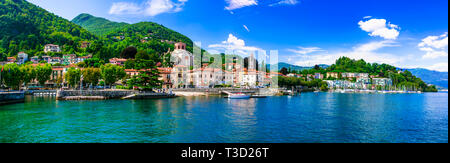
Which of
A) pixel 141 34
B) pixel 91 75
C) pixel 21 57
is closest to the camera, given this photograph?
pixel 91 75

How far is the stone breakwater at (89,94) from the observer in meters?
39.5

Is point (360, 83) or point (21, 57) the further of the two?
point (360, 83)

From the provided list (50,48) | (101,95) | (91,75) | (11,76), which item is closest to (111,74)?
(91,75)

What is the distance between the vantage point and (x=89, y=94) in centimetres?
4194

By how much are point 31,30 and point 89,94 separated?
94.6 meters

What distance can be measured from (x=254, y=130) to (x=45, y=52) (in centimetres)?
10879

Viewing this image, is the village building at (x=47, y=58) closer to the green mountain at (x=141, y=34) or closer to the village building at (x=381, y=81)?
the green mountain at (x=141, y=34)

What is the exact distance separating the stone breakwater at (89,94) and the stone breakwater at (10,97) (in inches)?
199

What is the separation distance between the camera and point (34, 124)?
58.8ft

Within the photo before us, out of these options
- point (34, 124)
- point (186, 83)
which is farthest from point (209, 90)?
point (34, 124)

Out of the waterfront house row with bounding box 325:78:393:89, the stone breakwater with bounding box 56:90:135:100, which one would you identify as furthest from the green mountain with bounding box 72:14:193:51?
the stone breakwater with bounding box 56:90:135:100

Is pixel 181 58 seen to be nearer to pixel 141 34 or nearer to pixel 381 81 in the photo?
pixel 141 34

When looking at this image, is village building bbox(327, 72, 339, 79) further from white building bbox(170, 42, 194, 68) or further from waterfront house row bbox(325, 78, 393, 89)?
white building bbox(170, 42, 194, 68)

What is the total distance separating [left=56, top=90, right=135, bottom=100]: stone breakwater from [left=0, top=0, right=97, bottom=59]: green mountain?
71.6 metres
